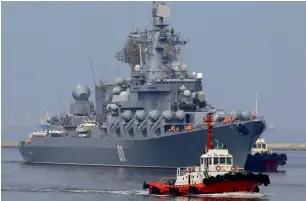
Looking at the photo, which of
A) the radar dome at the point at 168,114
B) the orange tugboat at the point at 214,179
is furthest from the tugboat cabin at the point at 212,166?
the radar dome at the point at 168,114

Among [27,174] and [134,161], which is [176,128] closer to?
[134,161]

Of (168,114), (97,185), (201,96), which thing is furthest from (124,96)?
(97,185)

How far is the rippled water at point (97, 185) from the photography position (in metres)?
59.9

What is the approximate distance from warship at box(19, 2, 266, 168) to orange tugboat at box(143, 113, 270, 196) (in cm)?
2031

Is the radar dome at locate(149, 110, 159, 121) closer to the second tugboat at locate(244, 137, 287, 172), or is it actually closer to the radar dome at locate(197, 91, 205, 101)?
the radar dome at locate(197, 91, 205, 101)

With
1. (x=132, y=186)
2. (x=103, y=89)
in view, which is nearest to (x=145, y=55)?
(x=103, y=89)

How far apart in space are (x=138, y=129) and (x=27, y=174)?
1026 centimetres

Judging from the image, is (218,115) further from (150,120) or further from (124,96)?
(124,96)

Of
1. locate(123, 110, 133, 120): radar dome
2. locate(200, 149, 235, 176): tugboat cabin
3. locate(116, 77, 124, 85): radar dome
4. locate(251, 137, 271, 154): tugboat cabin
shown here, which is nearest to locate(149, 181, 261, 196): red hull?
locate(200, 149, 235, 176): tugboat cabin

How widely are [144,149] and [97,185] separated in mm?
16195

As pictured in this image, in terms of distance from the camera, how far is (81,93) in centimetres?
10244

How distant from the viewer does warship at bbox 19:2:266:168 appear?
79.9m

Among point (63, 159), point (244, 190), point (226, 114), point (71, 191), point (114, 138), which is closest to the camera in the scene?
point (244, 190)

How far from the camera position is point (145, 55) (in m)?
93.1
